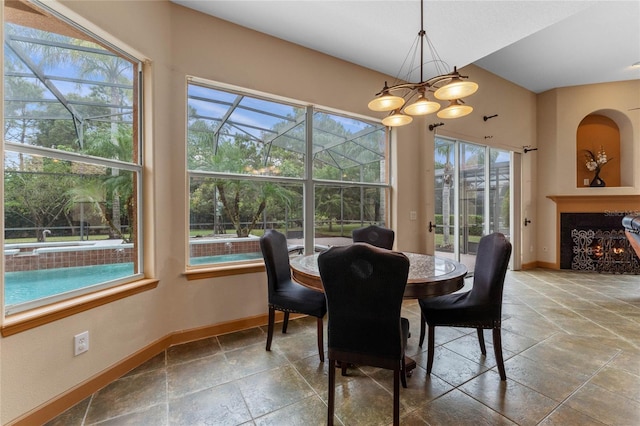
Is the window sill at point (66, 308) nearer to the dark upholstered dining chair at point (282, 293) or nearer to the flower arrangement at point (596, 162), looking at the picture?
the dark upholstered dining chair at point (282, 293)

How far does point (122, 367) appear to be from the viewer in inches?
79.0

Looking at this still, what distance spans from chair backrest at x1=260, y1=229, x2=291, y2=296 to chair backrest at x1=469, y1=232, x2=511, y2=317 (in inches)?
59.7

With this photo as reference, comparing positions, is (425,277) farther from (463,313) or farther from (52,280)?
(52,280)

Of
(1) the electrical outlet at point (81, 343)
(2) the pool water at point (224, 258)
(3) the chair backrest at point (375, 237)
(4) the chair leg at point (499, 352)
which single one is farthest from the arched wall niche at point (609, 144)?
(1) the electrical outlet at point (81, 343)

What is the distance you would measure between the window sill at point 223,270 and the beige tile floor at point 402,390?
1.90 feet

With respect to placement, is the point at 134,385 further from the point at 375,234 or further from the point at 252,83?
the point at 252,83

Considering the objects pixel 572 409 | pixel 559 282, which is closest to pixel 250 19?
pixel 572 409

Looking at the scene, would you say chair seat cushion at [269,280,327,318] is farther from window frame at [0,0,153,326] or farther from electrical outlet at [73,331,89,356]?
electrical outlet at [73,331,89,356]

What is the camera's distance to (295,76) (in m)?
3.08

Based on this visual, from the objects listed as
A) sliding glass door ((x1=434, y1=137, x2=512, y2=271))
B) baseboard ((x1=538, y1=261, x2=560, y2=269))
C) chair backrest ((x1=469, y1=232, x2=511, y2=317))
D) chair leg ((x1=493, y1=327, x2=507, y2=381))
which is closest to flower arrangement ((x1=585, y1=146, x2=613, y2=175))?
sliding glass door ((x1=434, y1=137, x2=512, y2=271))

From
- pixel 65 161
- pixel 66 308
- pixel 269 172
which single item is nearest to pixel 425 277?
pixel 269 172

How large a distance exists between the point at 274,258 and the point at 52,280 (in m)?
1.45

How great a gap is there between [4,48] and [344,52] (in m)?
2.80

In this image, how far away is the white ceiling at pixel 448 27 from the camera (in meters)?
2.44
